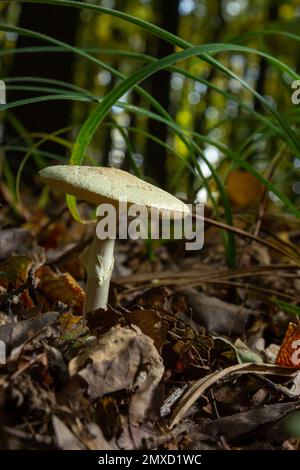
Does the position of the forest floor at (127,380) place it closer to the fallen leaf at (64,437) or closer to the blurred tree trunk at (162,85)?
the fallen leaf at (64,437)

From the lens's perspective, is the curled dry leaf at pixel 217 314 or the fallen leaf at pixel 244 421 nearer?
the fallen leaf at pixel 244 421

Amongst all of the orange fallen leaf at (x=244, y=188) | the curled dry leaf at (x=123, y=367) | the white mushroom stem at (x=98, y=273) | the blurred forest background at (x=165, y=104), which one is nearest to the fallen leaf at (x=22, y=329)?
the curled dry leaf at (x=123, y=367)

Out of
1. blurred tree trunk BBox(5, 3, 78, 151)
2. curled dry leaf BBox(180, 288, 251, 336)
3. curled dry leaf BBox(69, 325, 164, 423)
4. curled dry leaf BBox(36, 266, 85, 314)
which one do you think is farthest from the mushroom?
blurred tree trunk BBox(5, 3, 78, 151)

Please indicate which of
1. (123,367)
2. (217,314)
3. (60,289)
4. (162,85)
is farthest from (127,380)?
(162,85)

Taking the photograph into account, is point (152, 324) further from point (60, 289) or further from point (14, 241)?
point (14, 241)

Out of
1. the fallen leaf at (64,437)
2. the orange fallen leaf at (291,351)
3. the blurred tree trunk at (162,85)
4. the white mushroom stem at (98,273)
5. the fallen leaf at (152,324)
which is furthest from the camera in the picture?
the blurred tree trunk at (162,85)

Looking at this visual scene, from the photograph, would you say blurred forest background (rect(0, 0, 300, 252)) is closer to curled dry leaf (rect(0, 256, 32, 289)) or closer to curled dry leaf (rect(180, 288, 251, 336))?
curled dry leaf (rect(180, 288, 251, 336))

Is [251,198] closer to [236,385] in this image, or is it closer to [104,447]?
[236,385]
